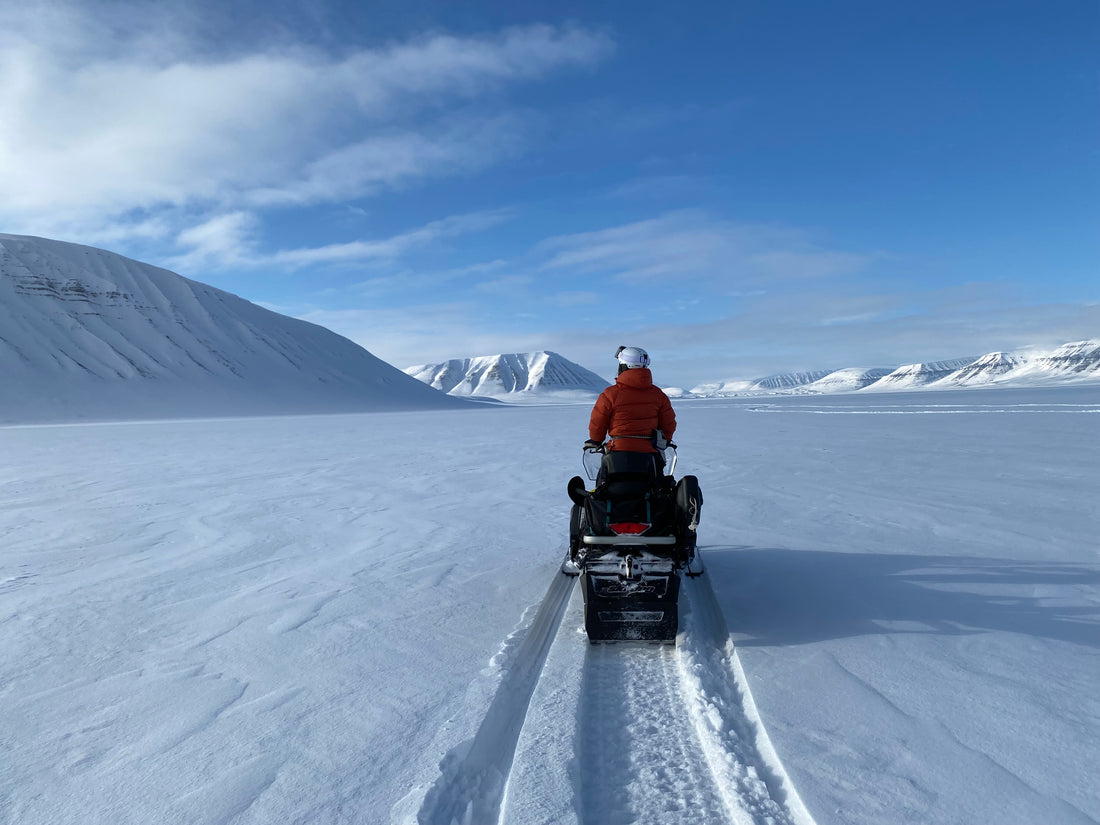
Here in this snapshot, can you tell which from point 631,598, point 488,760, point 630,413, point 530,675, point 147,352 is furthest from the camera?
point 147,352

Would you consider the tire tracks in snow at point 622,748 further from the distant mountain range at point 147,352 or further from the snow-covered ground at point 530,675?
the distant mountain range at point 147,352

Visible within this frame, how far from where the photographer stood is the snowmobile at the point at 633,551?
13.7 ft

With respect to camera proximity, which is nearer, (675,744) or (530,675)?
(675,744)

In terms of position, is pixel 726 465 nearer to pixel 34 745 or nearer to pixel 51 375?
pixel 34 745

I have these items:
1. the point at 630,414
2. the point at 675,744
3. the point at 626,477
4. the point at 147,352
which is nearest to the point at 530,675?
the point at 675,744

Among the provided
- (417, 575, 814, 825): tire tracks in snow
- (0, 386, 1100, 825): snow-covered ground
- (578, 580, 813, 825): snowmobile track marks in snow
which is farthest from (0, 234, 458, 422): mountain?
(578, 580, 813, 825): snowmobile track marks in snow

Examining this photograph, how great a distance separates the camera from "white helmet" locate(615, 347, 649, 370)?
5301 mm

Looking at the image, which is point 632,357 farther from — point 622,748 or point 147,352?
point 147,352

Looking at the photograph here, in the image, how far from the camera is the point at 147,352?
84.8 metres

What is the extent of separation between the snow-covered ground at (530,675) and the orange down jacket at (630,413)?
1.43 metres

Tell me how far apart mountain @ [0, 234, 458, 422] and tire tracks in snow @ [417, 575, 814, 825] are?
6998 cm

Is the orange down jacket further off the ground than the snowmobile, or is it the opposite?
the orange down jacket

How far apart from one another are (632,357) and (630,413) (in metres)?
0.51

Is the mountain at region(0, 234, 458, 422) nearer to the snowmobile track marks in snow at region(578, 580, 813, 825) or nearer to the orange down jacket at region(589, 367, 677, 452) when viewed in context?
the orange down jacket at region(589, 367, 677, 452)
